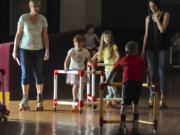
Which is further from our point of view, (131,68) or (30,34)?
(30,34)

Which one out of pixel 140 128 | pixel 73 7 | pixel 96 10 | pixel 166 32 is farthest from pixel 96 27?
pixel 140 128

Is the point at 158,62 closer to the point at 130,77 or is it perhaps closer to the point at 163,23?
the point at 163,23

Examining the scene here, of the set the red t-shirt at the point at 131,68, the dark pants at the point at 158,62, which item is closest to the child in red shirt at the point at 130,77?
the red t-shirt at the point at 131,68

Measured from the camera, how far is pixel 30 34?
8.44 meters

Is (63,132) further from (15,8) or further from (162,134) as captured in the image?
(15,8)

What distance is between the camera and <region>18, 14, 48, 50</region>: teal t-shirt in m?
8.41

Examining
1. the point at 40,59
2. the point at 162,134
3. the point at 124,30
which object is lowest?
the point at 162,134

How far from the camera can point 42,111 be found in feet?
28.0

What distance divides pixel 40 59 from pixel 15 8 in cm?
680

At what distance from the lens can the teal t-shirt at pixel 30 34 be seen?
8410 millimetres

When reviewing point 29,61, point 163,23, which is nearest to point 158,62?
point 163,23

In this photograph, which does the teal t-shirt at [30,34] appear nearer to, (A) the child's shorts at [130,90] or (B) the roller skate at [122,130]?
(A) the child's shorts at [130,90]

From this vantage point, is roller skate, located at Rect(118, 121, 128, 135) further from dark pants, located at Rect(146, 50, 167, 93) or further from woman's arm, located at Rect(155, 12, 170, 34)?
woman's arm, located at Rect(155, 12, 170, 34)

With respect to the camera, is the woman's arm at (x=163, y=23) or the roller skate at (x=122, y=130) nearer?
the roller skate at (x=122, y=130)
